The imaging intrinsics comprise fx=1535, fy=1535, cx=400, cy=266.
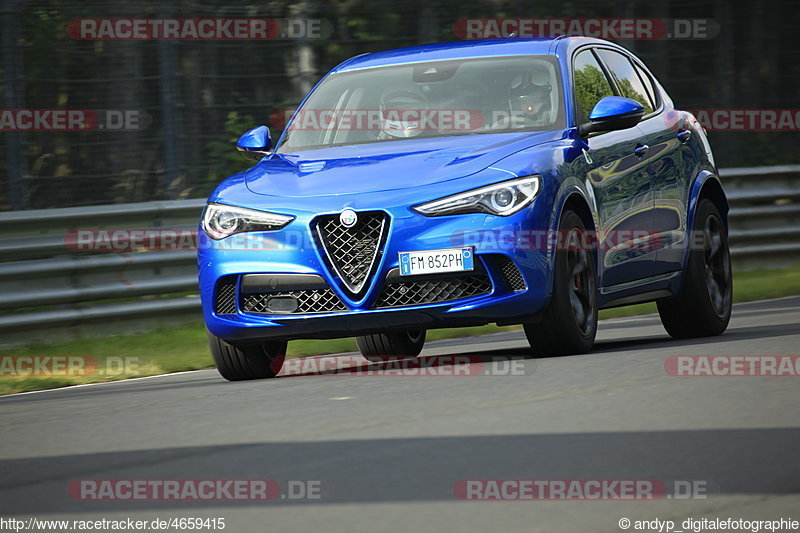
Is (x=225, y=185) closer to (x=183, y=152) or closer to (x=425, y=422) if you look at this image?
(x=425, y=422)

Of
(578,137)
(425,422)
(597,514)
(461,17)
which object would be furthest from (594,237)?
(461,17)

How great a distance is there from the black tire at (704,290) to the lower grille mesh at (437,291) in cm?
240

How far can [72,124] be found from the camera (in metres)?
12.2

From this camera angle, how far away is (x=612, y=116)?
826 cm

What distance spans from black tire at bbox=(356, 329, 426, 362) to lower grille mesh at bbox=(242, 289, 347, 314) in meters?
2.14

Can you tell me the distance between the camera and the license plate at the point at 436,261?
746cm

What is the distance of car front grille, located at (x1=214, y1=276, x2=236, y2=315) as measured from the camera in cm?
794

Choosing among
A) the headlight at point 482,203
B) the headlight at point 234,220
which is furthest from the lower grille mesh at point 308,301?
the headlight at point 482,203

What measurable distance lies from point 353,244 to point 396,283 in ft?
0.94

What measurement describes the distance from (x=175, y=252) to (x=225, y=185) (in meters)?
3.88

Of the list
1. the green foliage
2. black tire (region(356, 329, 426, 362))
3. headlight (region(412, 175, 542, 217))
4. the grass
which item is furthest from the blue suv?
the green foliage

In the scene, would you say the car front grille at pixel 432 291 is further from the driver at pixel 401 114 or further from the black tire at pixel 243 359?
the driver at pixel 401 114

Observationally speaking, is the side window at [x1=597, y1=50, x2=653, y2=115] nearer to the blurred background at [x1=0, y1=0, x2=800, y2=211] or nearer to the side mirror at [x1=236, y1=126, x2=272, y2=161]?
the side mirror at [x1=236, y1=126, x2=272, y2=161]

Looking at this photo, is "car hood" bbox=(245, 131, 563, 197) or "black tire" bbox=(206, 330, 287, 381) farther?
"black tire" bbox=(206, 330, 287, 381)
